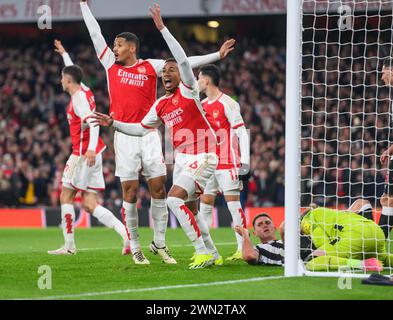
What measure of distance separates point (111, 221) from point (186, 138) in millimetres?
2688

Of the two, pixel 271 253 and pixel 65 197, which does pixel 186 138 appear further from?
pixel 65 197

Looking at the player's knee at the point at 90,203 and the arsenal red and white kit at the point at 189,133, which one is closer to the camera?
the arsenal red and white kit at the point at 189,133

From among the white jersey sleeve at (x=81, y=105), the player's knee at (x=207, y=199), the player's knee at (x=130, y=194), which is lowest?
the player's knee at (x=207, y=199)

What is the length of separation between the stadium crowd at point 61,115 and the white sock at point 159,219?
10.9 metres

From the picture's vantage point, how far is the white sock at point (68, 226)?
35.5 feet

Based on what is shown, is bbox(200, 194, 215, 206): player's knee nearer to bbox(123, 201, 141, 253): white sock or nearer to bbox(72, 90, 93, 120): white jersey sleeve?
bbox(123, 201, 141, 253): white sock

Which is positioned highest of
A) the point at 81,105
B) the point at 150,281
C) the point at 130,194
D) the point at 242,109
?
the point at 242,109

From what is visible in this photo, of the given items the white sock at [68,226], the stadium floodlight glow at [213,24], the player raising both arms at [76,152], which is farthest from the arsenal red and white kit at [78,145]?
the stadium floodlight glow at [213,24]

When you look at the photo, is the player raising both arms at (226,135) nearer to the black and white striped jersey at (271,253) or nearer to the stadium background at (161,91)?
the black and white striped jersey at (271,253)

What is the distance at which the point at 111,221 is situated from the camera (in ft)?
36.0

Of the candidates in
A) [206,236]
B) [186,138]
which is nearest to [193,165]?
[186,138]

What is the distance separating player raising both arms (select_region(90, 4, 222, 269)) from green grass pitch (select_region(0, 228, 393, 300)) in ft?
1.53
